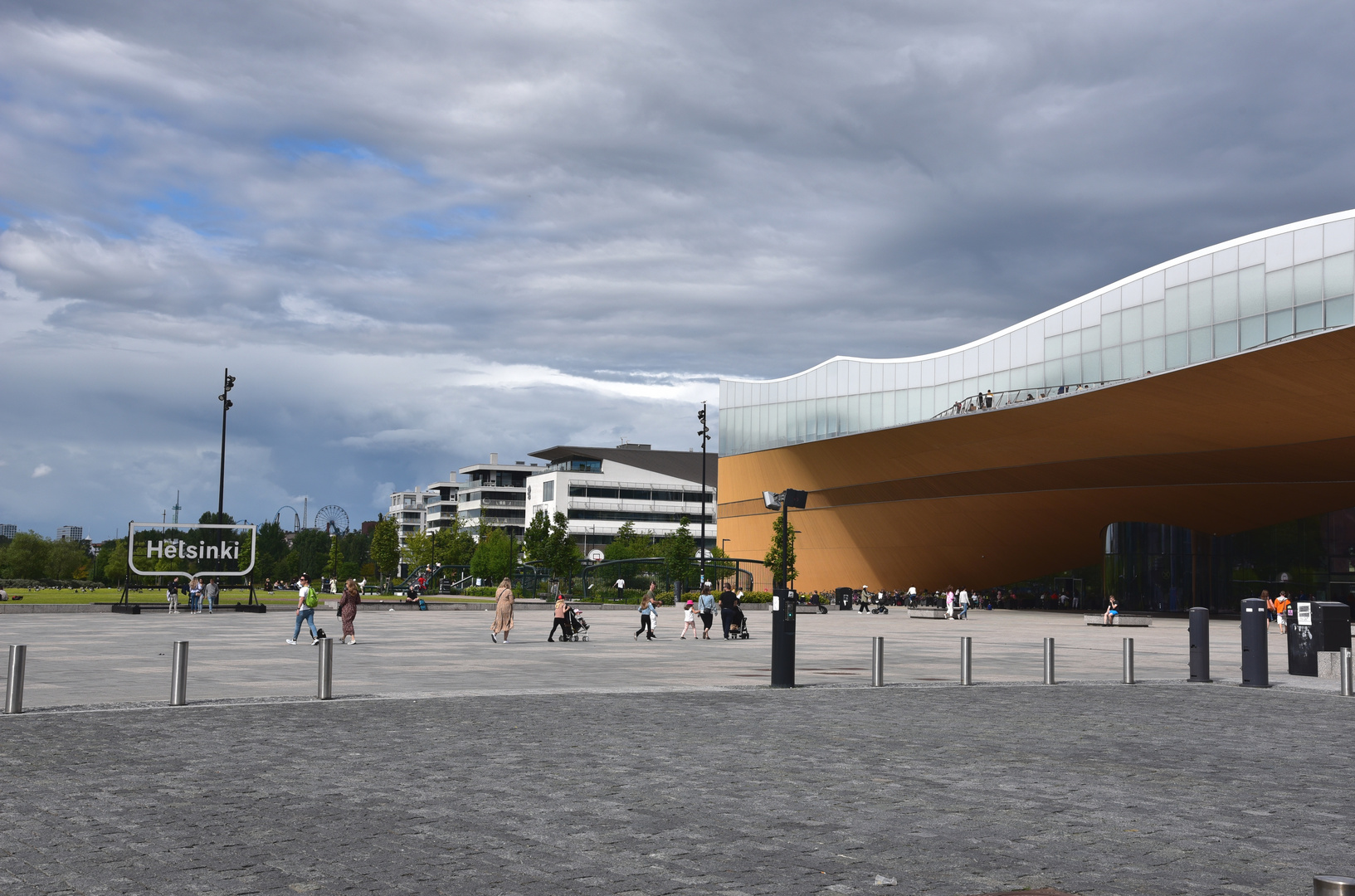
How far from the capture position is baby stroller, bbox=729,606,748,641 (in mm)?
32156

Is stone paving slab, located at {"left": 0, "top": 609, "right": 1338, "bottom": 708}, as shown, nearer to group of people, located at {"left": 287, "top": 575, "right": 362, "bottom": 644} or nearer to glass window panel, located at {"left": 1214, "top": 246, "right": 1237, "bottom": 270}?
group of people, located at {"left": 287, "top": 575, "right": 362, "bottom": 644}

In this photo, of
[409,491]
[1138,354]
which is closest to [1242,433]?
[1138,354]

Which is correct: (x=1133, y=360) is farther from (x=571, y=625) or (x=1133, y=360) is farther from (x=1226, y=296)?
(x=571, y=625)

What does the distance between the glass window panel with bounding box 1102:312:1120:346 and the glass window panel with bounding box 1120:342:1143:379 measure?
2.53ft

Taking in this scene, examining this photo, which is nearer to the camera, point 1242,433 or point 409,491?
point 1242,433

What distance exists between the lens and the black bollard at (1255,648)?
58.5 feet

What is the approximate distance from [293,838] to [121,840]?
92 cm

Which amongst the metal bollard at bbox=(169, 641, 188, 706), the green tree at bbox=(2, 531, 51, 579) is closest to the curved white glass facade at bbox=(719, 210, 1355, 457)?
the metal bollard at bbox=(169, 641, 188, 706)

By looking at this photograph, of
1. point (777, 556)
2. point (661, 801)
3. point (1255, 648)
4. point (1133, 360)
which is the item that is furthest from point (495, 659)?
point (777, 556)

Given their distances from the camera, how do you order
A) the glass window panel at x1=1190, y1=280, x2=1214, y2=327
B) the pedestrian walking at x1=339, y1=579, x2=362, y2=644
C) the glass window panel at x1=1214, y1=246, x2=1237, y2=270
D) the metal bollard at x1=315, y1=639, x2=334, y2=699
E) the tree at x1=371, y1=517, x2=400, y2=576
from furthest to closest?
the tree at x1=371, y1=517, x2=400, y2=576
the glass window panel at x1=1190, y1=280, x2=1214, y2=327
the glass window panel at x1=1214, y1=246, x2=1237, y2=270
the pedestrian walking at x1=339, y1=579, x2=362, y2=644
the metal bollard at x1=315, y1=639, x2=334, y2=699

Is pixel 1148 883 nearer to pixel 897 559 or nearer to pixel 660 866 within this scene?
pixel 660 866

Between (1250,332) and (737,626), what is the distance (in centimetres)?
2568

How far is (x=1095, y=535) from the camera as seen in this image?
64.3 metres

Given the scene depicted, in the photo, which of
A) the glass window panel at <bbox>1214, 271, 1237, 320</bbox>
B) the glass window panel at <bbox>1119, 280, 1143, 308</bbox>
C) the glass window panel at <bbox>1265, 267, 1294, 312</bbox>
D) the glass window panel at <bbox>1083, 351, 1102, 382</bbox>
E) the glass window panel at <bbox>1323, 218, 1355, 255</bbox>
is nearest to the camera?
the glass window panel at <bbox>1323, 218, 1355, 255</bbox>
